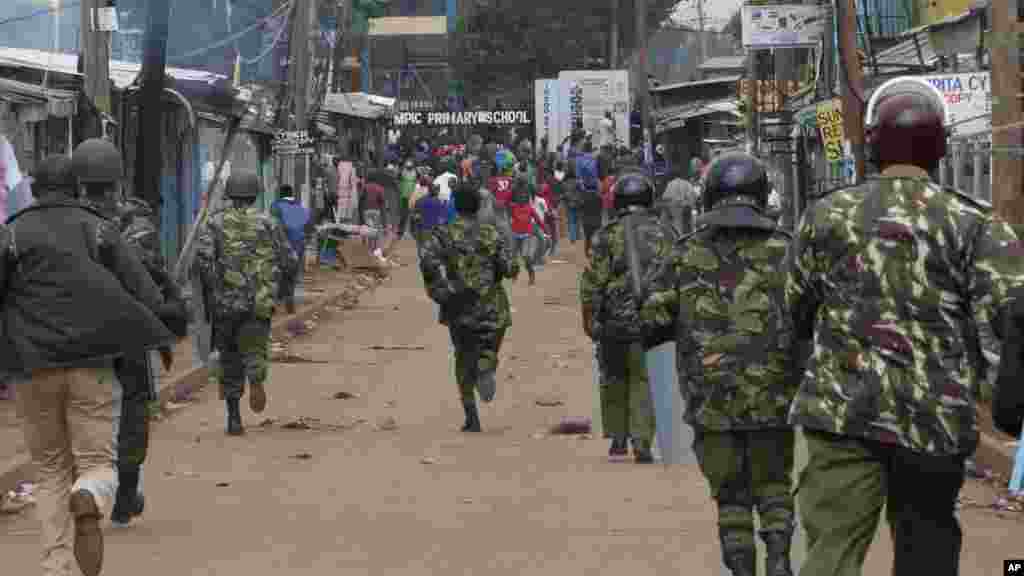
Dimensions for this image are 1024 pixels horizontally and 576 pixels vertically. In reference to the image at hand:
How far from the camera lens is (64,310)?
26.3ft

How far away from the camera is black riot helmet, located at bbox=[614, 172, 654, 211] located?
12508 millimetres

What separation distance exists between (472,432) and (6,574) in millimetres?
6301

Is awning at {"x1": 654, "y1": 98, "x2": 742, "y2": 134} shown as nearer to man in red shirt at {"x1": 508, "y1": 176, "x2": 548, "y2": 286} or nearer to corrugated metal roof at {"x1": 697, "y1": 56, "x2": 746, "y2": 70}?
corrugated metal roof at {"x1": 697, "y1": 56, "x2": 746, "y2": 70}

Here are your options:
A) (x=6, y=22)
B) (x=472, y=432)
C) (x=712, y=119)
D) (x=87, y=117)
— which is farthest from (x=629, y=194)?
(x=712, y=119)

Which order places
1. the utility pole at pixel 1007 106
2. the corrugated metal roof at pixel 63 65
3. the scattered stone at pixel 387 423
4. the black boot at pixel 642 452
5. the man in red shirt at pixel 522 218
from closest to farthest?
the black boot at pixel 642 452
the utility pole at pixel 1007 106
the scattered stone at pixel 387 423
the corrugated metal roof at pixel 63 65
the man in red shirt at pixel 522 218

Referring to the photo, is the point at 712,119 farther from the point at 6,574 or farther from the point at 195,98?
the point at 6,574

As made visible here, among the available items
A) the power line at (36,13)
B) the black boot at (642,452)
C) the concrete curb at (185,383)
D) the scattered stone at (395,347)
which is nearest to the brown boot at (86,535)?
the concrete curb at (185,383)

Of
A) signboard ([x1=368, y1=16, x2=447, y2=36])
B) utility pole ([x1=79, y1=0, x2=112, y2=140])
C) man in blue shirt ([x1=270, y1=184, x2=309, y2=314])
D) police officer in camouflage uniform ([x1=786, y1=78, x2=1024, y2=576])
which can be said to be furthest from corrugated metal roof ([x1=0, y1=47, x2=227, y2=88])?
signboard ([x1=368, y1=16, x2=447, y2=36])

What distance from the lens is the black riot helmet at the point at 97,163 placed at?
29.8ft

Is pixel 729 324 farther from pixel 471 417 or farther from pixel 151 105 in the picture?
pixel 151 105

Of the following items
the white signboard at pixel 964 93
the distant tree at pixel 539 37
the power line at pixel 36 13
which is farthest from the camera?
the distant tree at pixel 539 37

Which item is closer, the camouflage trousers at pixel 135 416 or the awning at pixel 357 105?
the camouflage trousers at pixel 135 416

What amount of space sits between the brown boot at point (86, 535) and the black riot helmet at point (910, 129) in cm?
349

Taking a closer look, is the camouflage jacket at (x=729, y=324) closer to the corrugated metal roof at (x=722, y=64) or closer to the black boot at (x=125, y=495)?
the black boot at (x=125, y=495)
